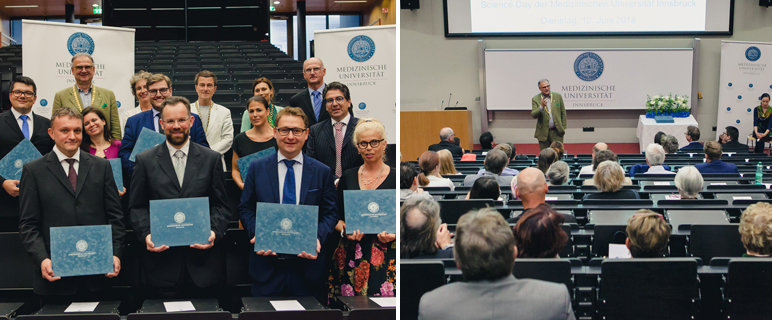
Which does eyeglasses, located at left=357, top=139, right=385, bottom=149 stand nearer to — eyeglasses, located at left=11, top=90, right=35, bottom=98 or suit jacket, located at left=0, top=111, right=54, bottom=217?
suit jacket, located at left=0, top=111, right=54, bottom=217

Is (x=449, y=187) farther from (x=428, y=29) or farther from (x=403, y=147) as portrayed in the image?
(x=428, y=29)

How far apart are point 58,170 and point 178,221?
65 centimetres

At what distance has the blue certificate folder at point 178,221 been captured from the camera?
2.91 meters

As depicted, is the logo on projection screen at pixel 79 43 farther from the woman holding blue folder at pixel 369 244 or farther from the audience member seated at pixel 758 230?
the audience member seated at pixel 758 230

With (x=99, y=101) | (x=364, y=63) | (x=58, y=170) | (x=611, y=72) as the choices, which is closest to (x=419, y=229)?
(x=58, y=170)

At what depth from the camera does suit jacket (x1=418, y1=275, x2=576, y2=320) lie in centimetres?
181

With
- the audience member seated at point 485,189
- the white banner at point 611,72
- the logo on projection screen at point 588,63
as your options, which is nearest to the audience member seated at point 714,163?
the audience member seated at point 485,189

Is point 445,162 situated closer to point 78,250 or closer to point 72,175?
point 72,175

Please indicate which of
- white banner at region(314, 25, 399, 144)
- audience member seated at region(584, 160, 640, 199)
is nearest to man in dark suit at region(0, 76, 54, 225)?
white banner at region(314, 25, 399, 144)

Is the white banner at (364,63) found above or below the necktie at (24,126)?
above

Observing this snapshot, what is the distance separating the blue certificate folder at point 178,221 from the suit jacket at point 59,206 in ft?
0.84

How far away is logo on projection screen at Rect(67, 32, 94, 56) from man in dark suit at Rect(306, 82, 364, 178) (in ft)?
11.8

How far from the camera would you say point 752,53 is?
42.5 ft

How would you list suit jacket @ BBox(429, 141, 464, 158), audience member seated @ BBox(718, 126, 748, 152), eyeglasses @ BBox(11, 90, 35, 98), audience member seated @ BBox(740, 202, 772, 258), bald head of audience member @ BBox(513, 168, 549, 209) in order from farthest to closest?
audience member seated @ BBox(718, 126, 748, 152) < suit jacket @ BBox(429, 141, 464, 158) < eyeglasses @ BBox(11, 90, 35, 98) < bald head of audience member @ BBox(513, 168, 549, 209) < audience member seated @ BBox(740, 202, 772, 258)
